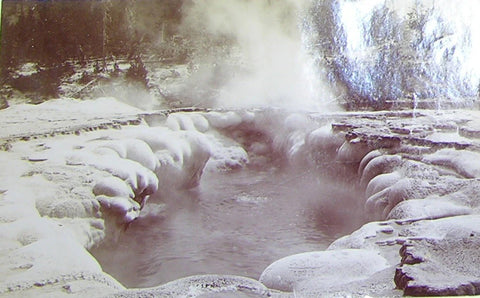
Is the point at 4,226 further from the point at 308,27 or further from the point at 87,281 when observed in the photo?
the point at 308,27

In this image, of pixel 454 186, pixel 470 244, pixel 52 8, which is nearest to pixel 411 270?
pixel 470 244

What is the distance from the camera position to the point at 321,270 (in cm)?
166

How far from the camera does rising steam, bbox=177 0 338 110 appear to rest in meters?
2.31

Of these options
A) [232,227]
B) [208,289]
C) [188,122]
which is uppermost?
[188,122]

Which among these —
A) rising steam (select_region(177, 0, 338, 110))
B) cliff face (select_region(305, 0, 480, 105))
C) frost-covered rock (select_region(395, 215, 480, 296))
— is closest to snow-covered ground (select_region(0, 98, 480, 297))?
frost-covered rock (select_region(395, 215, 480, 296))

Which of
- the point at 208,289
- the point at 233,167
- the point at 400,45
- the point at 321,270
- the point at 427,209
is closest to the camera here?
the point at 208,289

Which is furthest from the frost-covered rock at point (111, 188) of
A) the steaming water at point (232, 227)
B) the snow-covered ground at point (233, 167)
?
the steaming water at point (232, 227)

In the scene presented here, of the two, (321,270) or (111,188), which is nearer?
(321,270)

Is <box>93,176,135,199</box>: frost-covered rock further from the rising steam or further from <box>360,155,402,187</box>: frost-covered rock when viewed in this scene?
<box>360,155,402,187</box>: frost-covered rock

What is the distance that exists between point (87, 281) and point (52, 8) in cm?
120

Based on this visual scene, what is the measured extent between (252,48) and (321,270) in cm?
120

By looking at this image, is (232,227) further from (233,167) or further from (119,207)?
(119,207)

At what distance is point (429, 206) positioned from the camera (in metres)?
2.09

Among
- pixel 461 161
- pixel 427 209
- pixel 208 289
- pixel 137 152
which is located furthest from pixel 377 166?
pixel 208 289
